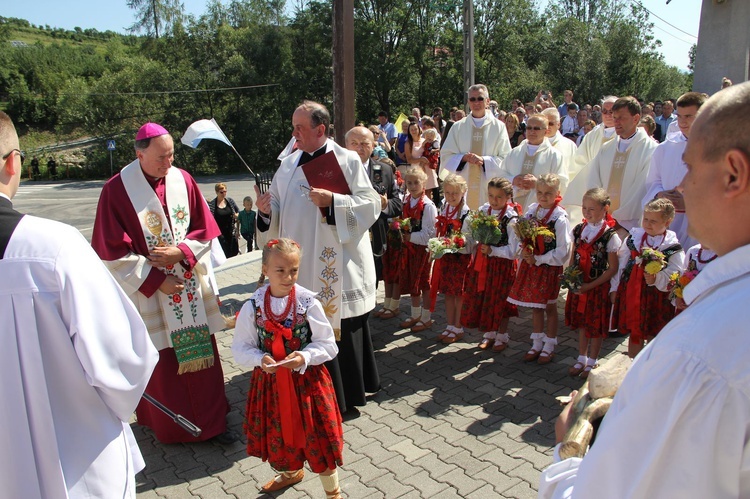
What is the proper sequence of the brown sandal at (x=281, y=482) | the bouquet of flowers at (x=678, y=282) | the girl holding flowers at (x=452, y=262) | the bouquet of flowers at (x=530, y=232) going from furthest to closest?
the girl holding flowers at (x=452, y=262) → the bouquet of flowers at (x=530, y=232) → the bouquet of flowers at (x=678, y=282) → the brown sandal at (x=281, y=482)

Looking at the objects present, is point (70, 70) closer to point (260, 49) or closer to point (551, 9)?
point (260, 49)

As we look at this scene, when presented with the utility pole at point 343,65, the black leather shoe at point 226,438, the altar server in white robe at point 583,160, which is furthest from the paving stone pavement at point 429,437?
the utility pole at point 343,65

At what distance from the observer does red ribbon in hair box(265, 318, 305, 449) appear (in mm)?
3514

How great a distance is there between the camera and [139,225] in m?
4.27

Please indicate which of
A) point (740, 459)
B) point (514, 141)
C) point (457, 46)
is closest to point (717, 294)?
point (740, 459)

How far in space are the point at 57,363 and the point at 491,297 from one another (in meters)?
4.32

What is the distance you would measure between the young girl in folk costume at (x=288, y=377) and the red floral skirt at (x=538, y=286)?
98.2 inches

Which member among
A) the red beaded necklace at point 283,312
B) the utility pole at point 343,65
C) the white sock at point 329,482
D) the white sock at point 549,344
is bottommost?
the white sock at point 329,482

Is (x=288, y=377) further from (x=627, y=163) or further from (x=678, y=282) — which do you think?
(x=627, y=163)

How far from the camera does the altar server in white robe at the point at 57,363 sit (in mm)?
2059

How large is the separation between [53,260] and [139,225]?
2265 mm

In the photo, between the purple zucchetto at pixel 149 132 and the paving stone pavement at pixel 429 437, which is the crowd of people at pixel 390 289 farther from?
the paving stone pavement at pixel 429 437

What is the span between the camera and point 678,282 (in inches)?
176

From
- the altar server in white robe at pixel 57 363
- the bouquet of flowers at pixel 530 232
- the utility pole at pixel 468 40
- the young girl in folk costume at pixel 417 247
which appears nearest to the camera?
the altar server in white robe at pixel 57 363
